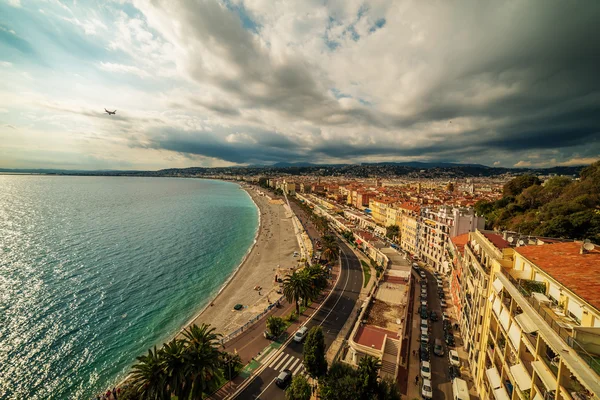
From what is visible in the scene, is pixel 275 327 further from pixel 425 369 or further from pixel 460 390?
pixel 460 390

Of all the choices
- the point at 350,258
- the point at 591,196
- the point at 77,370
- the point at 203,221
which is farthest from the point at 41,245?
the point at 591,196

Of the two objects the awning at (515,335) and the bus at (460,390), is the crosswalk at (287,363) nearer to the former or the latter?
the bus at (460,390)

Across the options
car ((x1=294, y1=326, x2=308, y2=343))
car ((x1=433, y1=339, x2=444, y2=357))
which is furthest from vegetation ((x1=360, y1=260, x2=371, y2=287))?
car ((x1=294, y1=326, x2=308, y2=343))

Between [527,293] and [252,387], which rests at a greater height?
[527,293]

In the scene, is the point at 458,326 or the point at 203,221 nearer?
the point at 458,326

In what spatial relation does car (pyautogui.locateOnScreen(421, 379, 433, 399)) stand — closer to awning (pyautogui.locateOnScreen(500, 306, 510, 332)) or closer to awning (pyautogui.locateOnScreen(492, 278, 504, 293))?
awning (pyautogui.locateOnScreen(500, 306, 510, 332))

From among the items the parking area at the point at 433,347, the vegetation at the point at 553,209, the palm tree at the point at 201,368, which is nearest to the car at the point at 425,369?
the parking area at the point at 433,347

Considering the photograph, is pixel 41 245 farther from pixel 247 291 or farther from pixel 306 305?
pixel 306 305

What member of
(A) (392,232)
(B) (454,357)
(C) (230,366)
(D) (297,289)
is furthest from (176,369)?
(A) (392,232)
